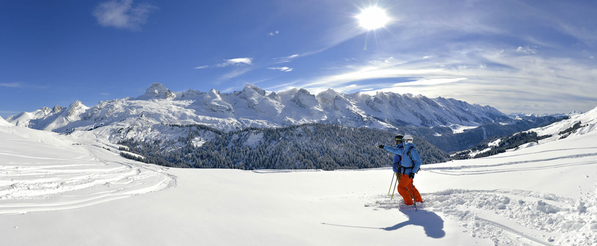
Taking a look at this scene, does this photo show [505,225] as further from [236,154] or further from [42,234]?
[236,154]

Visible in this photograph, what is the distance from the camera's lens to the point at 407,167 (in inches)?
376

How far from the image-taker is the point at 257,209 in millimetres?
9320

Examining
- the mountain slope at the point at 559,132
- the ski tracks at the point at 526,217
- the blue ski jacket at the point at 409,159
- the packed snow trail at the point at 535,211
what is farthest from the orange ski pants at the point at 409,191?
the mountain slope at the point at 559,132

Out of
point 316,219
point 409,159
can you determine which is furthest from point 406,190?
point 316,219

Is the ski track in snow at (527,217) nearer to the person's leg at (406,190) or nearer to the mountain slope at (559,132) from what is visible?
the person's leg at (406,190)

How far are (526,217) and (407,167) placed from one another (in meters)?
3.98

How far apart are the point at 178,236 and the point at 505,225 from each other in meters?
8.06

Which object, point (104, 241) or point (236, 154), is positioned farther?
point (236, 154)

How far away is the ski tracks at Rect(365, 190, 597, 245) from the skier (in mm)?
909

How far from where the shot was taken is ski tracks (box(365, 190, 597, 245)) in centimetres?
474

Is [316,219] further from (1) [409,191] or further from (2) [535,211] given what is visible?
(2) [535,211]

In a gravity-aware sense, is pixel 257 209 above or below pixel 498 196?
below

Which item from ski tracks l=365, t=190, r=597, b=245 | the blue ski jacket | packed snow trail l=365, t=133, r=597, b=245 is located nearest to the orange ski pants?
packed snow trail l=365, t=133, r=597, b=245

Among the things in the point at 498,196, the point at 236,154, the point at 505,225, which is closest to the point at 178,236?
the point at 505,225
